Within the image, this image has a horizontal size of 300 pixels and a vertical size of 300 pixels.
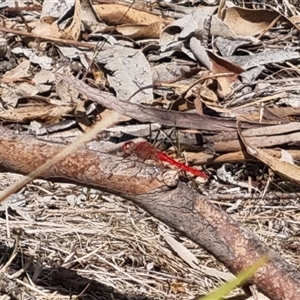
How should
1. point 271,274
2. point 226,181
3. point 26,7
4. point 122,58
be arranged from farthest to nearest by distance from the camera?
point 26,7 < point 122,58 < point 226,181 < point 271,274

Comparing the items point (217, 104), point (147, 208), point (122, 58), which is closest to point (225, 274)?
point (147, 208)

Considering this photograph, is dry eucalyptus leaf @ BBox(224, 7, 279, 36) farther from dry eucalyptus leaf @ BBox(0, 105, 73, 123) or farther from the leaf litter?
dry eucalyptus leaf @ BBox(0, 105, 73, 123)

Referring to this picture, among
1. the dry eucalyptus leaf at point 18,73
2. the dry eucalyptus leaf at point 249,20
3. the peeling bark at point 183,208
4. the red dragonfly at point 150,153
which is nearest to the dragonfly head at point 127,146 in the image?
the red dragonfly at point 150,153

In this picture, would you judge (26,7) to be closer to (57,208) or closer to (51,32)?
(51,32)

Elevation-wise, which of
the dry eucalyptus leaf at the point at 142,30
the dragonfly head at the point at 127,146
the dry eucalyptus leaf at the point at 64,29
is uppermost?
the dragonfly head at the point at 127,146

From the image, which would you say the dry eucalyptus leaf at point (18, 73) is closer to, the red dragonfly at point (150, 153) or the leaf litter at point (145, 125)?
the leaf litter at point (145, 125)

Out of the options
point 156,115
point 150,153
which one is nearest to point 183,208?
point 150,153

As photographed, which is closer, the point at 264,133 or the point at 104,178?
the point at 104,178
